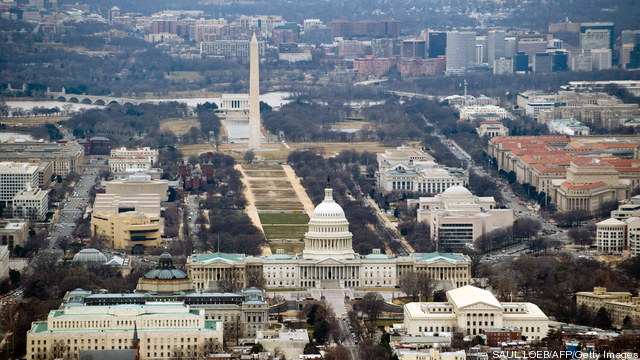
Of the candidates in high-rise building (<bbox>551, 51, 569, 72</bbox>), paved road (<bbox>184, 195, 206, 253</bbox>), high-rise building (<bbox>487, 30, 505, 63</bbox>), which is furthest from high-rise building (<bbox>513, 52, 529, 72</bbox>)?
paved road (<bbox>184, 195, 206, 253</bbox>)

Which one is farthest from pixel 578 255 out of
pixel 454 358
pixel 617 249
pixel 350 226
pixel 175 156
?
pixel 175 156

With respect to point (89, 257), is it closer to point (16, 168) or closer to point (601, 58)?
point (16, 168)

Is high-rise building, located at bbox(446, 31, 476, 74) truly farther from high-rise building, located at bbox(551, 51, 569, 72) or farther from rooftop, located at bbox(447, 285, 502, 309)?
rooftop, located at bbox(447, 285, 502, 309)

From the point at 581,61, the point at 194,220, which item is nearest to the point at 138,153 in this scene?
the point at 194,220

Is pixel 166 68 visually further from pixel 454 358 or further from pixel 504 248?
pixel 454 358

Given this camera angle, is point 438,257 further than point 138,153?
No

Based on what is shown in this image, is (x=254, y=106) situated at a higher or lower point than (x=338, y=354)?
lower
